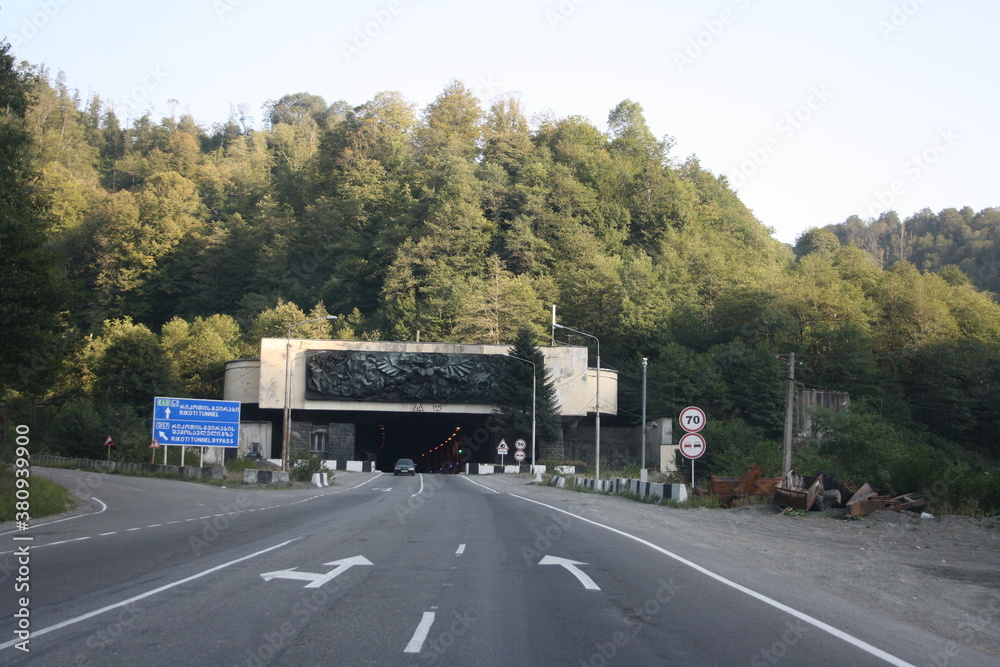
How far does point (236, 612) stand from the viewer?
330 inches

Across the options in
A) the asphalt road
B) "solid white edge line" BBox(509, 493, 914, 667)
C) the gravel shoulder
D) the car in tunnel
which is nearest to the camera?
the asphalt road

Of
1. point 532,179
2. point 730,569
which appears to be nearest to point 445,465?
point 532,179

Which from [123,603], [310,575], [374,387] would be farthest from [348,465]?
[123,603]

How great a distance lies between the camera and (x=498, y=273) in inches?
3305

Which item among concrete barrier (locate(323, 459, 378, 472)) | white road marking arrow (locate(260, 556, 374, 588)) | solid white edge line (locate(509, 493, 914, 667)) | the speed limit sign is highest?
the speed limit sign

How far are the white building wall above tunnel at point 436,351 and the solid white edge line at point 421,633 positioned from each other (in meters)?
59.0

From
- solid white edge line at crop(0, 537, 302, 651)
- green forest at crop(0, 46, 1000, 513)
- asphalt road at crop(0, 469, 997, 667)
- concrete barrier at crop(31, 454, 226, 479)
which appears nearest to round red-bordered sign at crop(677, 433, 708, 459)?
asphalt road at crop(0, 469, 997, 667)

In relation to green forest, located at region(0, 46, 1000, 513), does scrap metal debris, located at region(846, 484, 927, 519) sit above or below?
below

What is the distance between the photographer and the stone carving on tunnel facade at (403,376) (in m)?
66.6

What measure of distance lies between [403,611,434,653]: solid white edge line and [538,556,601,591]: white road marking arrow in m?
2.67

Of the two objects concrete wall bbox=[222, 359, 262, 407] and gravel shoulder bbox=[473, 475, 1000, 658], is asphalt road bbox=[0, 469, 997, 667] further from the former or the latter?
concrete wall bbox=[222, 359, 262, 407]

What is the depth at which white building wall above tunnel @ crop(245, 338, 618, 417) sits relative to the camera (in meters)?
66.8

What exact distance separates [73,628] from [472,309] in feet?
237

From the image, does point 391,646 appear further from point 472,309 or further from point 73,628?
point 472,309
